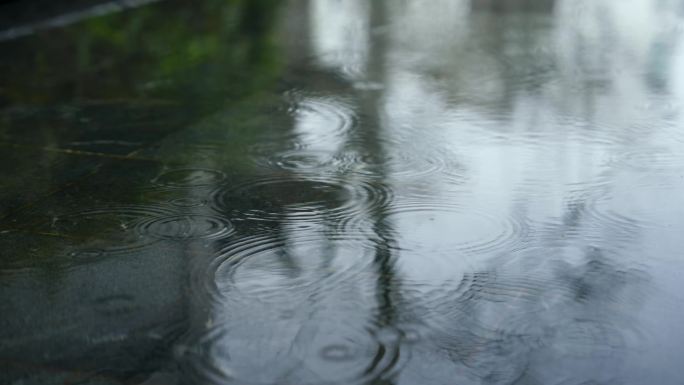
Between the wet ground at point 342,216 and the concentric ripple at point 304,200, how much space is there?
0.02m

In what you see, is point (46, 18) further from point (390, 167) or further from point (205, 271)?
point (205, 271)

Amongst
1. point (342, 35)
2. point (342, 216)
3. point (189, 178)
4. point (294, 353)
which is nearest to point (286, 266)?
point (342, 216)

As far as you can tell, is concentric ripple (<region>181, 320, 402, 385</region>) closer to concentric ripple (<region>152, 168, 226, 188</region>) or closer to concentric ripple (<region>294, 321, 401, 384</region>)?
concentric ripple (<region>294, 321, 401, 384</region>)

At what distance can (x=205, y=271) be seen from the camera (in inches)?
153

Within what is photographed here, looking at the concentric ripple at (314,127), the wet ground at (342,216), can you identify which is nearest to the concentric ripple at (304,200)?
the wet ground at (342,216)

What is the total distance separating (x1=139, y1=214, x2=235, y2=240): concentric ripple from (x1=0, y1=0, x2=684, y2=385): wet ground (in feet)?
0.06

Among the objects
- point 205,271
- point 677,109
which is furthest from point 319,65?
point 205,271

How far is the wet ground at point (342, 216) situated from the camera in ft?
10.6

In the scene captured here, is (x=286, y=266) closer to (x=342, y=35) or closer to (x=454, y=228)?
(x=454, y=228)

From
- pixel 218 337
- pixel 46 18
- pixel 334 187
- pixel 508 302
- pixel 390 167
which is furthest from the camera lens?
pixel 46 18

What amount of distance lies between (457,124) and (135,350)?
3.36m

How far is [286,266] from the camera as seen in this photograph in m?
3.95

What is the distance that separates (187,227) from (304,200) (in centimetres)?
64

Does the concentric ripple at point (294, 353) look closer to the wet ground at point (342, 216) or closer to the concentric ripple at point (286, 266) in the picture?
the wet ground at point (342, 216)
